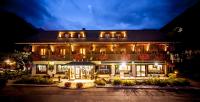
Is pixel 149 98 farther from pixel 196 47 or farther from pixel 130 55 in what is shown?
pixel 196 47

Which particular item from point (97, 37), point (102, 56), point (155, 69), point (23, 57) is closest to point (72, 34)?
point (97, 37)

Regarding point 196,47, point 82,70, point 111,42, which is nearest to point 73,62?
point 82,70

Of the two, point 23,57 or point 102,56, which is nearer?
point 102,56

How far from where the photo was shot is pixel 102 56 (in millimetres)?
33969

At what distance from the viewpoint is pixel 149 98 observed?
1962cm

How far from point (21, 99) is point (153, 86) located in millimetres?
14912

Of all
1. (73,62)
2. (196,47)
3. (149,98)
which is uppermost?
(196,47)

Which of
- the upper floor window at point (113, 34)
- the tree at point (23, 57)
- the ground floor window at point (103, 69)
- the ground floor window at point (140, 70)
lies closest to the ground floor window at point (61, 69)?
the ground floor window at point (103, 69)

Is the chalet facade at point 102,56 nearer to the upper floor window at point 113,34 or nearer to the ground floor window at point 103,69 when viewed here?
the ground floor window at point 103,69

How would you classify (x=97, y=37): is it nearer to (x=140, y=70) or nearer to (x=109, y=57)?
(x=109, y=57)

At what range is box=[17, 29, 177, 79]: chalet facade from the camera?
33594 mm

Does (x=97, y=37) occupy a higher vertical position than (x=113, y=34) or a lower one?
lower

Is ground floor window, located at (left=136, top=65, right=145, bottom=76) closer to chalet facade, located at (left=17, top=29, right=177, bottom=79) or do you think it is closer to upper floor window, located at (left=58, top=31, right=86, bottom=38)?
chalet facade, located at (left=17, top=29, right=177, bottom=79)

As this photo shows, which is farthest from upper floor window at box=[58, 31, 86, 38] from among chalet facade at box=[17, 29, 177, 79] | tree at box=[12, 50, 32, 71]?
tree at box=[12, 50, 32, 71]
